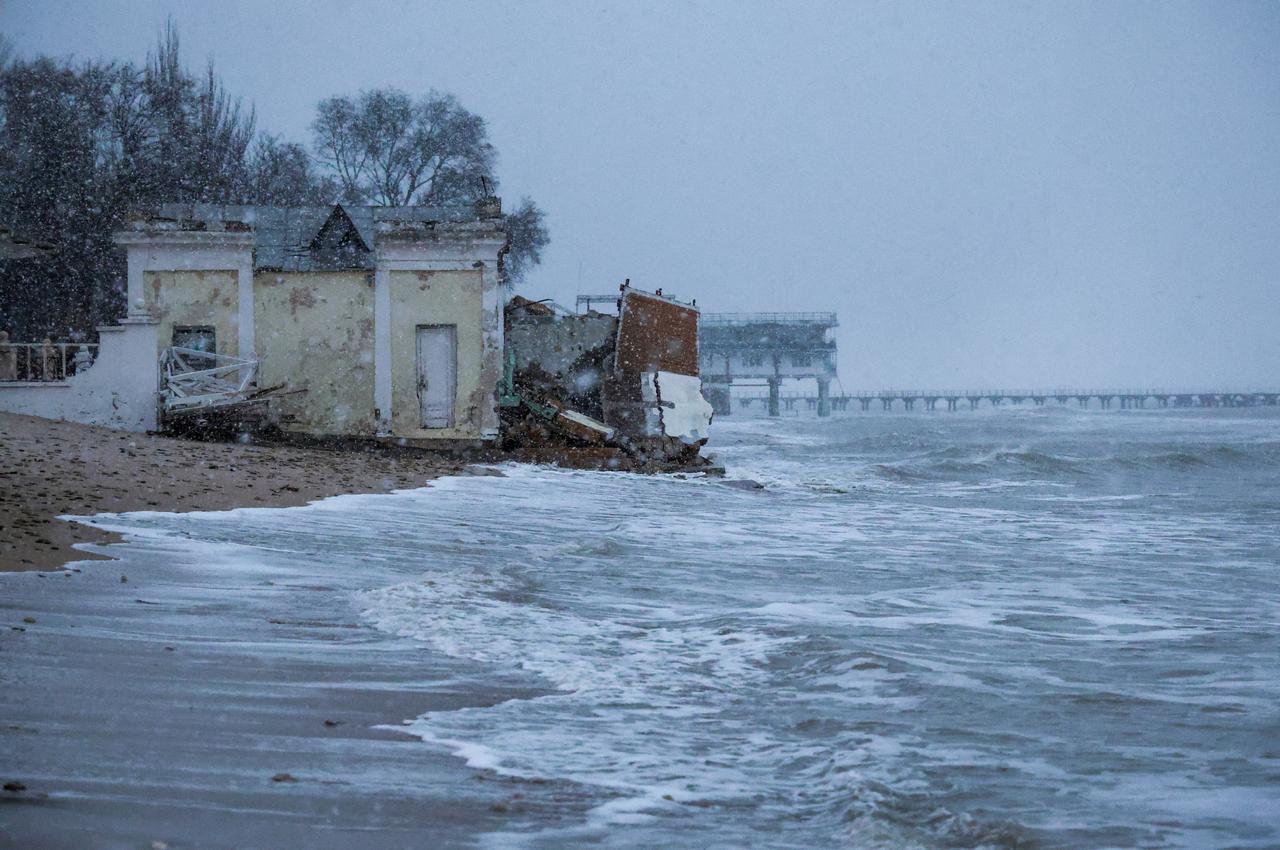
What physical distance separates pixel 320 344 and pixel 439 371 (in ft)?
7.98

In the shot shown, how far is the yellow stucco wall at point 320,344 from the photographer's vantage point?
76.0 feet

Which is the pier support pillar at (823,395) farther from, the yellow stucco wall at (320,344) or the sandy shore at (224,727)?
the sandy shore at (224,727)

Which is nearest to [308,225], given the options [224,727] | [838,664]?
[838,664]

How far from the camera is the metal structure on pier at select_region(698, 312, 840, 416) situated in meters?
88.8

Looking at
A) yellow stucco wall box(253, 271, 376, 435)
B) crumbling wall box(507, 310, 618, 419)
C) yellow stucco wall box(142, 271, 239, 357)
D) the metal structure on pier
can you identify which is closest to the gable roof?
yellow stucco wall box(253, 271, 376, 435)

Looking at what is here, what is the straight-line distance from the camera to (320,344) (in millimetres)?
23203

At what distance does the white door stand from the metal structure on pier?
65316 millimetres

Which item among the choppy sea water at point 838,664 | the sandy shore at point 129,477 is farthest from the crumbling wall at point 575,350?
the choppy sea water at point 838,664

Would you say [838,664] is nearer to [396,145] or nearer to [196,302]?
[196,302]

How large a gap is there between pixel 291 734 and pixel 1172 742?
11.5 ft

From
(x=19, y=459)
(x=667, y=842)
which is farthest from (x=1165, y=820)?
(x=19, y=459)

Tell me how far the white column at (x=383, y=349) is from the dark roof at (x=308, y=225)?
0.49 meters

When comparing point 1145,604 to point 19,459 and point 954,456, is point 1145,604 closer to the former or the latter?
point 19,459

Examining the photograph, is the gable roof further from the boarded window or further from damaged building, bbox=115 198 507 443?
the boarded window
